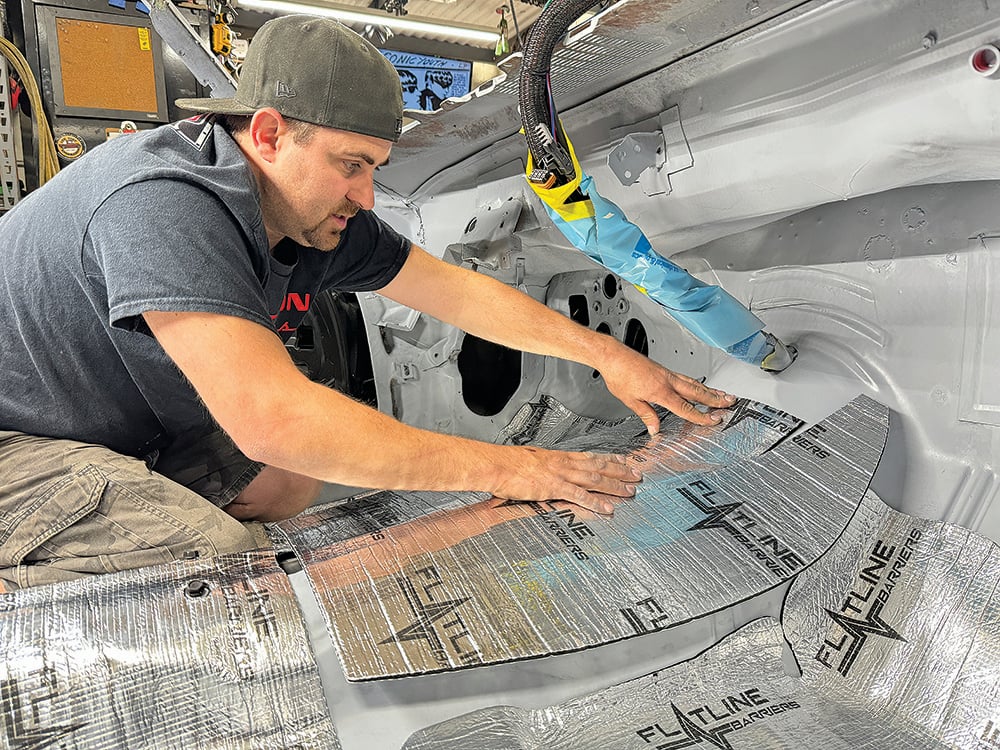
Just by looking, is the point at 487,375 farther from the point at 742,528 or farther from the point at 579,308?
the point at 742,528

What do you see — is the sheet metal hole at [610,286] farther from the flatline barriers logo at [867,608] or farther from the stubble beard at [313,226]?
the flatline barriers logo at [867,608]

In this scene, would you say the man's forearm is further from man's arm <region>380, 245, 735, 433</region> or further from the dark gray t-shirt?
the dark gray t-shirt

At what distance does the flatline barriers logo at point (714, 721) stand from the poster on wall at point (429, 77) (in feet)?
20.5

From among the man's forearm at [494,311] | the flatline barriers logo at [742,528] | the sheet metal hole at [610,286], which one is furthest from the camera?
the sheet metal hole at [610,286]

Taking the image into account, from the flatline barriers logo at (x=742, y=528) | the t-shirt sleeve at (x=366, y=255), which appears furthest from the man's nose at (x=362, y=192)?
the flatline barriers logo at (x=742, y=528)

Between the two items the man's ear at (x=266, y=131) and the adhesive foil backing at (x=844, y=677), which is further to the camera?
the man's ear at (x=266, y=131)

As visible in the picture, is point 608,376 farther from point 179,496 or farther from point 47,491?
point 47,491

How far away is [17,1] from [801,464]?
3.99 metres

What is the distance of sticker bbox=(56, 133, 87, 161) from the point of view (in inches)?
134

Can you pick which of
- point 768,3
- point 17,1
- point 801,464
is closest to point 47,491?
point 801,464

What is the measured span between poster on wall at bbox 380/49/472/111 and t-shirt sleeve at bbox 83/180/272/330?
591cm

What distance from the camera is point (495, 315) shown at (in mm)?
1562

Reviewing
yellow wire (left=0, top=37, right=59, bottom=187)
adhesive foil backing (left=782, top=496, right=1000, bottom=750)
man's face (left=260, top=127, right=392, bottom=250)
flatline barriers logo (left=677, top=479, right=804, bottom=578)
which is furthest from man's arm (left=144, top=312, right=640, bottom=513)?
yellow wire (left=0, top=37, right=59, bottom=187)

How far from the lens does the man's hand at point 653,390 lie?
1393mm
